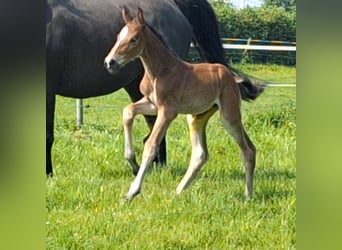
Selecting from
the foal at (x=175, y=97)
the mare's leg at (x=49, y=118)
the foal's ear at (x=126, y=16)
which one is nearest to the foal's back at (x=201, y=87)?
the foal at (x=175, y=97)

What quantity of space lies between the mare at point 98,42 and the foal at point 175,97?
2.1 inches

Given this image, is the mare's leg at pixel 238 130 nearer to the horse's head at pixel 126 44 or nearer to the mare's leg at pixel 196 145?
the mare's leg at pixel 196 145

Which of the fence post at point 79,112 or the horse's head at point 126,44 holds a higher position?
the horse's head at point 126,44

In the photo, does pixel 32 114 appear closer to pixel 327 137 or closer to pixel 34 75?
pixel 34 75

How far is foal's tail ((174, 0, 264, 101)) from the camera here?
11.8 ft

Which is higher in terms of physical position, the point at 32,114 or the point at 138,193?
the point at 32,114

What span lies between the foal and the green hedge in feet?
0.55

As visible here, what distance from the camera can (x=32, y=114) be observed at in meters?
3.48

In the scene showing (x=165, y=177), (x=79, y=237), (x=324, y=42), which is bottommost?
(x=79, y=237)

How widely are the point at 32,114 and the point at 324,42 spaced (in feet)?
5.23

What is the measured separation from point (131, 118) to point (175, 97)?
256 millimetres

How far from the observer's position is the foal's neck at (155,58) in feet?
11.6

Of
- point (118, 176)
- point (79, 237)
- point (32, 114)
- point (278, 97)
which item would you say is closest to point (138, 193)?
point (118, 176)

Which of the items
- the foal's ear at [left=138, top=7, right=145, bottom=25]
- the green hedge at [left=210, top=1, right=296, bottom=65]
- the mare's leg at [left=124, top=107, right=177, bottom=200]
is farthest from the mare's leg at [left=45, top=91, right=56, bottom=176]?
the green hedge at [left=210, top=1, right=296, bottom=65]
